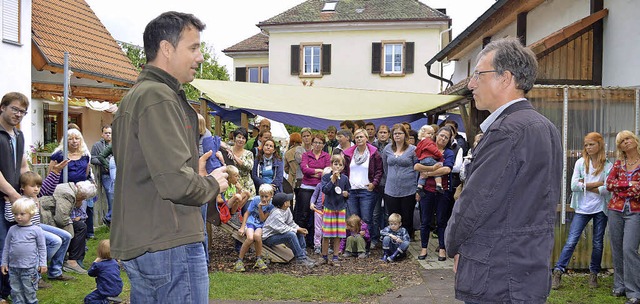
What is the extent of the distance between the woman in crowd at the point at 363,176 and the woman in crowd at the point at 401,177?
0.66 feet

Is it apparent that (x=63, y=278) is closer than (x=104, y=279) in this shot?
No

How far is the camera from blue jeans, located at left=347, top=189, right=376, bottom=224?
955cm

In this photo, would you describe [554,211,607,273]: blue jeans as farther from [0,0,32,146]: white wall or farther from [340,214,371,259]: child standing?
[0,0,32,146]: white wall

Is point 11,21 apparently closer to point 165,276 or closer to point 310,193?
point 310,193

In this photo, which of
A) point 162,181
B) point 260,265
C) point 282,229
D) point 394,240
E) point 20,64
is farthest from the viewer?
point 20,64

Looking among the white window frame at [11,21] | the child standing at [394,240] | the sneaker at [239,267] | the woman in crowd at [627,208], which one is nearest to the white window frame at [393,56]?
the white window frame at [11,21]

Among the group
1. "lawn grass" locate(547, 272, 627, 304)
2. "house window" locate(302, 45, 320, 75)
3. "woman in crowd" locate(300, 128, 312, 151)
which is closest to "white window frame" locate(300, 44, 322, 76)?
"house window" locate(302, 45, 320, 75)

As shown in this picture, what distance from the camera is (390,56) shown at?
101 ft

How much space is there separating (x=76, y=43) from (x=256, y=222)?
1435 cm

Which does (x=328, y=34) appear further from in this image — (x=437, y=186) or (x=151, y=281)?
(x=151, y=281)

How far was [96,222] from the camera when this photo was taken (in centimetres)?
1115

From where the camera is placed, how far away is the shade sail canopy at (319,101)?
34.5ft

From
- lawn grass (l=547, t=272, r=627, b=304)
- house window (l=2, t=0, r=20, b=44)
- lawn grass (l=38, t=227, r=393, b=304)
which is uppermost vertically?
house window (l=2, t=0, r=20, b=44)

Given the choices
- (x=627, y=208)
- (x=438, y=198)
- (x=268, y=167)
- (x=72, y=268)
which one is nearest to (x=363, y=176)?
(x=438, y=198)
